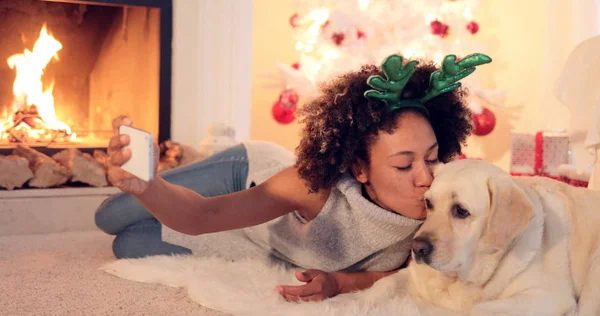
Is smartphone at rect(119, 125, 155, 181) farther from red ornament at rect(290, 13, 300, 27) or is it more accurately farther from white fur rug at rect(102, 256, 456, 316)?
red ornament at rect(290, 13, 300, 27)

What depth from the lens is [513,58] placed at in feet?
14.9

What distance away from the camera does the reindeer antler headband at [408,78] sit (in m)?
1.61

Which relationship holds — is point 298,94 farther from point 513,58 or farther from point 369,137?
point 369,137

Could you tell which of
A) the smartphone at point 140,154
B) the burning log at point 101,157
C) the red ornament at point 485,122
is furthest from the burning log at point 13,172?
the red ornament at point 485,122

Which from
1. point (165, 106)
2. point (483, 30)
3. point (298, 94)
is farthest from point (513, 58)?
point (165, 106)

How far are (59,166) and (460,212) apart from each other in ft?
6.56

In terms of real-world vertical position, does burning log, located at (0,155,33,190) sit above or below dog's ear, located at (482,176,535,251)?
below

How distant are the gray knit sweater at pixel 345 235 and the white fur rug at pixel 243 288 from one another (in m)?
0.09

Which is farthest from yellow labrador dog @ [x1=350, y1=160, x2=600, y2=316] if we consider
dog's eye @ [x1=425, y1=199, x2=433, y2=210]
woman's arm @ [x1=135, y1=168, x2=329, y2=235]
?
woman's arm @ [x1=135, y1=168, x2=329, y2=235]

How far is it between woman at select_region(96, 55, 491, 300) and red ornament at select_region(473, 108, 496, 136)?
2.46m

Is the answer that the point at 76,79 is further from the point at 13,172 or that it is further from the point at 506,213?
the point at 506,213

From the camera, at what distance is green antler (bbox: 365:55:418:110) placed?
1604 millimetres

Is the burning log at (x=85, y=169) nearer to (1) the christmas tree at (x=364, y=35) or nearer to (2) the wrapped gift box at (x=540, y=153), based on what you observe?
(1) the christmas tree at (x=364, y=35)

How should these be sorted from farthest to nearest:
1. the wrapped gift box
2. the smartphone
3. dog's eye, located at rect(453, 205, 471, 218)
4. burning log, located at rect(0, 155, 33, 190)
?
the wrapped gift box
burning log, located at rect(0, 155, 33, 190)
dog's eye, located at rect(453, 205, 471, 218)
the smartphone
